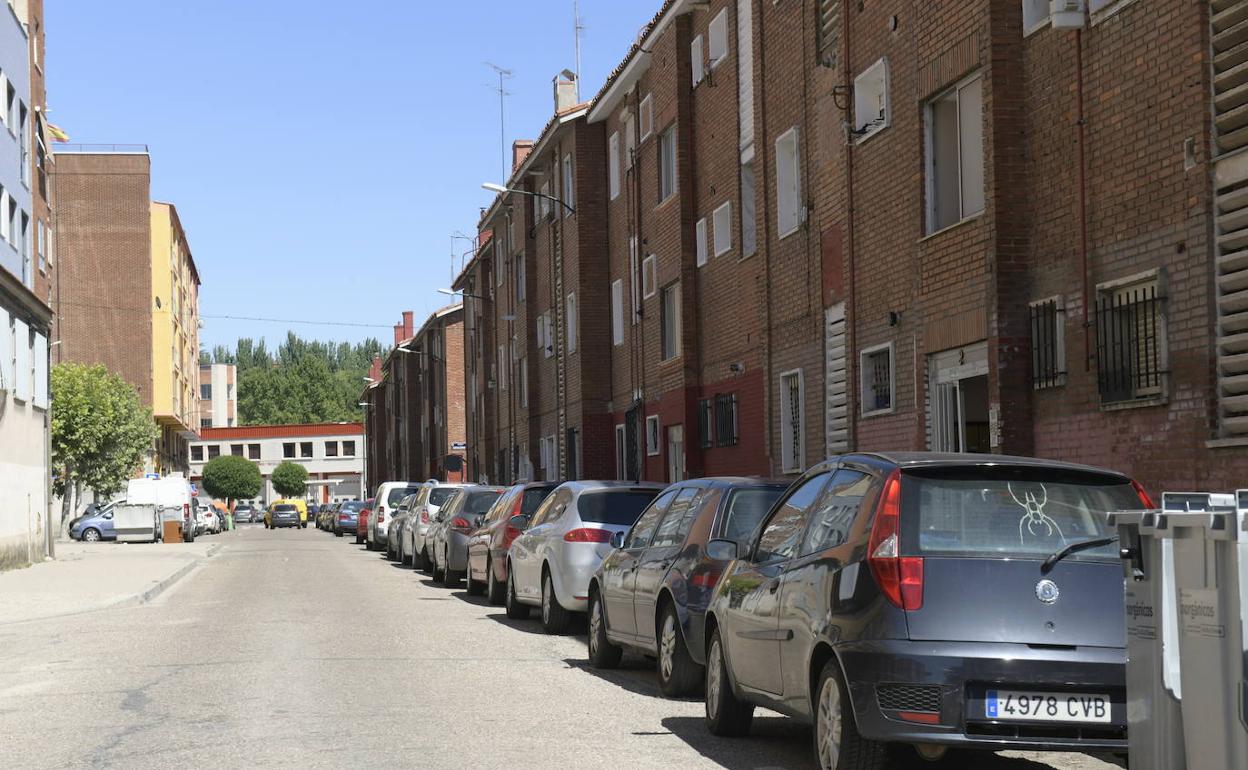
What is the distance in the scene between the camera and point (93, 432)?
58.6 m

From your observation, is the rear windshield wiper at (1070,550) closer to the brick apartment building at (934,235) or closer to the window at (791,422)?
the brick apartment building at (934,235)

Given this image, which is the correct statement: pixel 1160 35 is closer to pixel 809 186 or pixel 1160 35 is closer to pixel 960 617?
pixel 960 617

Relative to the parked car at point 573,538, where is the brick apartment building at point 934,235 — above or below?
above

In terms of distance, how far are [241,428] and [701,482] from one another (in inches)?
5128

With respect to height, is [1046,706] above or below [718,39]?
below

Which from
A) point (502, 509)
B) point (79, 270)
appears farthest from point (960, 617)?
point (79, 270)

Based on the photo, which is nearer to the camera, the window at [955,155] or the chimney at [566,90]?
the window at [955,155]

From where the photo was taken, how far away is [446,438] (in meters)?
70.7

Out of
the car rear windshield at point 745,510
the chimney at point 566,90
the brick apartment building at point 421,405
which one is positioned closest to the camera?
the car rear windshield at point 745,510

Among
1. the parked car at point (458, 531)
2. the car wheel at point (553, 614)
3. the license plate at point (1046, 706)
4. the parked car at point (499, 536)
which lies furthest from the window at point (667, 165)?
the license plate at point (1046, 706)

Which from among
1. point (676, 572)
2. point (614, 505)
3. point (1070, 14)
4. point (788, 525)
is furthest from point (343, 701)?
point (1070, 14)

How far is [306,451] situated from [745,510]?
434ft

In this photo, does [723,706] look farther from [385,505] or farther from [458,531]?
[385,505]

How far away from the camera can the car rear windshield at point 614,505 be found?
16188mm
